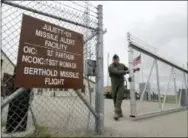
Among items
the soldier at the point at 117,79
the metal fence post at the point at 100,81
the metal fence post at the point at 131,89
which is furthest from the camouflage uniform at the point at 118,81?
the metal fence post at the point at 100,81

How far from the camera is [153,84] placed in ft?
27.0

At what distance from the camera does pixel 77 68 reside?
4.09 meters

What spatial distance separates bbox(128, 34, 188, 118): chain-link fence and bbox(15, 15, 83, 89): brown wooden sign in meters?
2.93

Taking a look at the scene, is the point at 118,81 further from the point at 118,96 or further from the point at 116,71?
the point at 118,96

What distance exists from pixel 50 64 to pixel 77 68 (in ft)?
1.91

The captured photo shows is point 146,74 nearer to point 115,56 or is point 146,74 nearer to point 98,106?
point 115,56

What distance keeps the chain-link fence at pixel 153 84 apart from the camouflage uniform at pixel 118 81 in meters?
0.26

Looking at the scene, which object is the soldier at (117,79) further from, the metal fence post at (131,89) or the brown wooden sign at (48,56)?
the brown wooden sign at (48,56)

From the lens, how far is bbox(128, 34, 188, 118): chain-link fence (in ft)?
22.4

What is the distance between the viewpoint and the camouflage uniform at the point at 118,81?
655 centimetres

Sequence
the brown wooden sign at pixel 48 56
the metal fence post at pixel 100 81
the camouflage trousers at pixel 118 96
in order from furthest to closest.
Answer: the camouflage trousers at pixel 118 96
the metal fence post at pixel 100 81
the brown wooden sign at pixel 48 56

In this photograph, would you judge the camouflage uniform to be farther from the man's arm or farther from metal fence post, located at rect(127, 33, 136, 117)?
metal fence post, located at rect(127, 33, 136, 117)

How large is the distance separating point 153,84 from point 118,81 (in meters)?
2.08

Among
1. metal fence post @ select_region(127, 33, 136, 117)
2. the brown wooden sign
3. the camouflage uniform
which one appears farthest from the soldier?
the brown wooden sign
